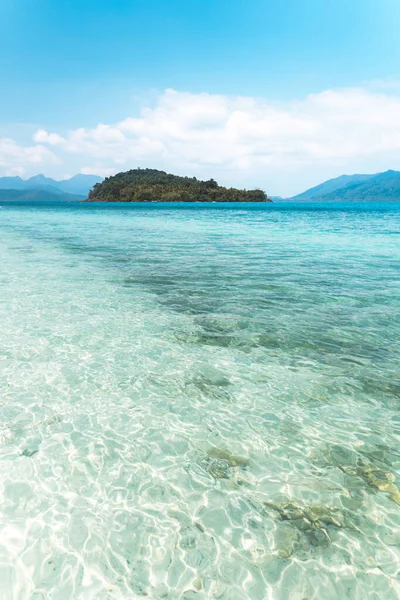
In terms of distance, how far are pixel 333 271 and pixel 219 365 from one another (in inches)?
480

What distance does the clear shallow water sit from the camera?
11.8 feet

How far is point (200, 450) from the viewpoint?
5.29 m

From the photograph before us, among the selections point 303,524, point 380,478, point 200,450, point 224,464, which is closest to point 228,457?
point 224,464

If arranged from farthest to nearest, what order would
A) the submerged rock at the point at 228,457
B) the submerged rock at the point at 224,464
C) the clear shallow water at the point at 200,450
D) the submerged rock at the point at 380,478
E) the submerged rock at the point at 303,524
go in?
the submerged rock at the point at 228,457 → the submerged rock at the point at 224,464 → the submerged rock at the point at 380,478 → the submerged rock at the point at 303,524 → the clear shallow water at the point at 200,450

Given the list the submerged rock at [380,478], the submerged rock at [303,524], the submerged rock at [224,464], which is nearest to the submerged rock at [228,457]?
the submerged rock at [224,464]

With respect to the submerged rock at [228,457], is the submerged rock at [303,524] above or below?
above

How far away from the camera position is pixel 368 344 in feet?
29.0

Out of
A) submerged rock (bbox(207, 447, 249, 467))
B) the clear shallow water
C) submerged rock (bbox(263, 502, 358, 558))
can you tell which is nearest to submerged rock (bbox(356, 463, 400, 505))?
the clear shallow water

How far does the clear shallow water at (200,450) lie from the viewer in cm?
361

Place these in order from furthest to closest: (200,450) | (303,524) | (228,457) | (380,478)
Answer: (200,450) → (228,457) → (380,478) → (303,524)

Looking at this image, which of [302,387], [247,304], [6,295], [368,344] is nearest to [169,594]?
[302,387]

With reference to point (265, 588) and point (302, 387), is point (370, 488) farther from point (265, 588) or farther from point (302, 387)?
point (302, 387)

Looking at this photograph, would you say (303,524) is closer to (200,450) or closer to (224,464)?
(224,464)

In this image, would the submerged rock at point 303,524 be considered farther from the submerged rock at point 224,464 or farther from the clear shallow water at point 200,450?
the submerged rock at point 224,464
